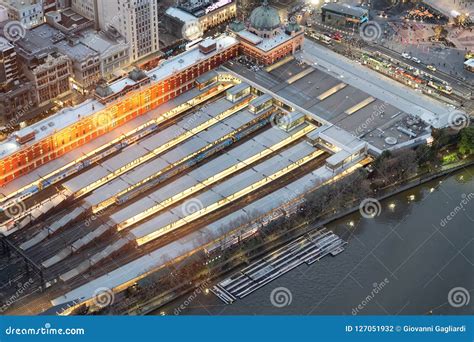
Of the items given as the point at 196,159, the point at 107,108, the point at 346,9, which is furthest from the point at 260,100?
the point at 346,9

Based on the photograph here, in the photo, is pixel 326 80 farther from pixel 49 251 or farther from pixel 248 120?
pixel 49 251

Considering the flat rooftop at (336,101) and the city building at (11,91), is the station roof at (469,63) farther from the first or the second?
the city building at (11,91)

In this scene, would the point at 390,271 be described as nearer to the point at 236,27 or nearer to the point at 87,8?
the point at 236,27

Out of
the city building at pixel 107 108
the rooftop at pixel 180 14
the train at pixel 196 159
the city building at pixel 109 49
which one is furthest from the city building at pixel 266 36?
the city building at pixel 109 49

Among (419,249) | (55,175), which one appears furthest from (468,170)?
(55,175)

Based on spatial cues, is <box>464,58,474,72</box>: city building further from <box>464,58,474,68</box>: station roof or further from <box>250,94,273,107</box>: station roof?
<box>250,94,273,107</box>: station roof

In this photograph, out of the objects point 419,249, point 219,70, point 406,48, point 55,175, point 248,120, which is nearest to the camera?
point 419,249
